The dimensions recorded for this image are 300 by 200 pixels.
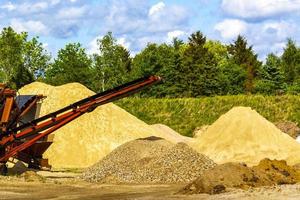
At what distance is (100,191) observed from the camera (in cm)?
1905

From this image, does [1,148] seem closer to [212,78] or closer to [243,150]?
[243,150]

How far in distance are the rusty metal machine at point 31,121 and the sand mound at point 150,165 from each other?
2.15 metres

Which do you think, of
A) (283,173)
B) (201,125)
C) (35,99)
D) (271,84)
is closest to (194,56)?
(271,84)

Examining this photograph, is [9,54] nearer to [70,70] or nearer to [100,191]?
[70,70]

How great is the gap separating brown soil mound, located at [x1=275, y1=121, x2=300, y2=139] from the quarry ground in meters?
20.9

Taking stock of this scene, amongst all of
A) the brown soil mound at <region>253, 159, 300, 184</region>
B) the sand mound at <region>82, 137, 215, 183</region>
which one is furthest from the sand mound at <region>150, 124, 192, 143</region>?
the brown soil mound at <region>253, 159, 300, 184</region>

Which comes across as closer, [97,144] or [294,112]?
[97,144]

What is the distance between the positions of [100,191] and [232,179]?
173 inches

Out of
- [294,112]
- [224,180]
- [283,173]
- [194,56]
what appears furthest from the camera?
[194,56]

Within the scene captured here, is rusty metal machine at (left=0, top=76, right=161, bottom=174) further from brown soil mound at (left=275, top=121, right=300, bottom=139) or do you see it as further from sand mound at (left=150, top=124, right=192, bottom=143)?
brown soil mound at (left=275, top=121, right=300, bottom=139)

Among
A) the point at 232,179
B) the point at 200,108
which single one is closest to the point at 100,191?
the point at 232,179

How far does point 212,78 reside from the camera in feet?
200

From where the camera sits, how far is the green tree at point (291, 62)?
7006cm

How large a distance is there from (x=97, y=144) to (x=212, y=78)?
30737 mm
